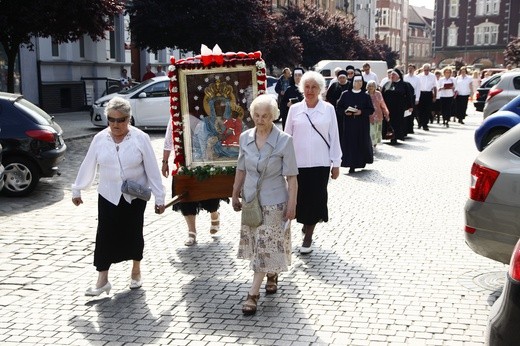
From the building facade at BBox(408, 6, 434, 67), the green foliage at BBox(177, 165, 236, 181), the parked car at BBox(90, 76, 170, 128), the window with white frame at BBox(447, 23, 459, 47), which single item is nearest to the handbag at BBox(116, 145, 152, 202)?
the green foliage at BBox(177, 165, 236, 181)

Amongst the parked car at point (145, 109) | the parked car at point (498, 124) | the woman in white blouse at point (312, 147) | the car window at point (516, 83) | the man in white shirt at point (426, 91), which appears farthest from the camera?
the man in white shirt at point (426, 91)

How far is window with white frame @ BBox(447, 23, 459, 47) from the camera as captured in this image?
103 metres

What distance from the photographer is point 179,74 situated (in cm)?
746

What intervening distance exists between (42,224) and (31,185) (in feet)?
6.59

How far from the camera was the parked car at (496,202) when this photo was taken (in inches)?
212


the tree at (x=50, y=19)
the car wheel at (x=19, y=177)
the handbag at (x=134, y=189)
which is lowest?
the car wheel at (x=19, y=177)

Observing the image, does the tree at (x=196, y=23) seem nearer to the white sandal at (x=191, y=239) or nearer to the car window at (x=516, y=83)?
the car window at (x=516, y=83)

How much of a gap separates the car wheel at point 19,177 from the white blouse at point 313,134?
16.3 feet

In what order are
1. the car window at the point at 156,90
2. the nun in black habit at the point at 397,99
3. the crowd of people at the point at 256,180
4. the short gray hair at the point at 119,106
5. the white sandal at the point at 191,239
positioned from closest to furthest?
the crowd of people at the point at 256,180, the short gray hair at the point at 119,106, the white sandal at the point at 191,239, the nun in black habit at the point at 397,99, the car window at the point at 156,90

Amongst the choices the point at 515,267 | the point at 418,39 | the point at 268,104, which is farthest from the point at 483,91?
the point at 418,39

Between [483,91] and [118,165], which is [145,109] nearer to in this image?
[118,165]

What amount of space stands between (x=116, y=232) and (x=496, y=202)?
3.16 meters

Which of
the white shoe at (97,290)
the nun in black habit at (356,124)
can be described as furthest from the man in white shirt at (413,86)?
the white shoe at (97,290)

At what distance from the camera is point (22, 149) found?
10.4 metres
